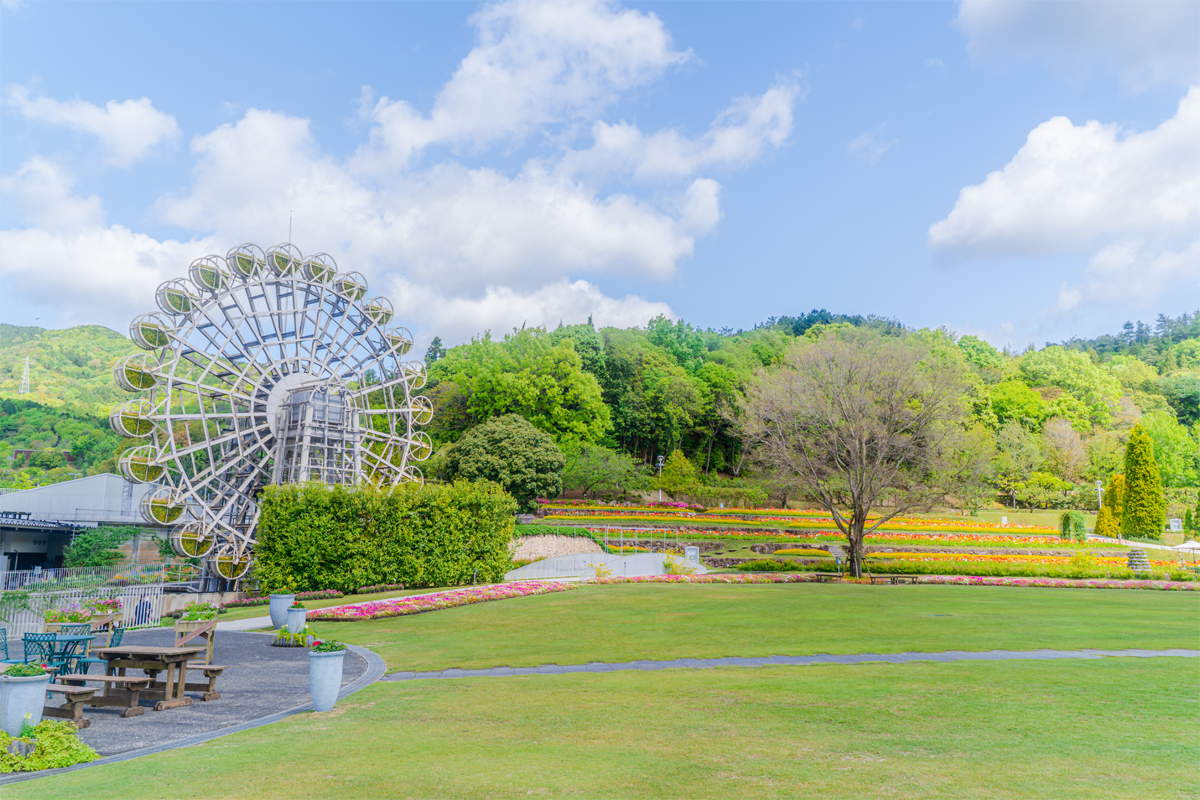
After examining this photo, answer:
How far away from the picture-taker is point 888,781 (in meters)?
5.57

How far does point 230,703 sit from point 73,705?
1.70 metres

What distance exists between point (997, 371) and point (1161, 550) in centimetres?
4420

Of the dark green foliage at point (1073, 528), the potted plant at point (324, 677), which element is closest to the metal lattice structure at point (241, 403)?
the potted plant at point (324, 677)

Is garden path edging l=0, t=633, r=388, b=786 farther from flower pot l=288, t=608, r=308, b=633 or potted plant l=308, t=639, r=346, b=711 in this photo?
flower pot l=288, t=608, r=308, b=633

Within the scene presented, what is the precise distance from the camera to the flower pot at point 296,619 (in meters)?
12.7

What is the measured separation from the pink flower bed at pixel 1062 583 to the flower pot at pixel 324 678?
83.1 feet

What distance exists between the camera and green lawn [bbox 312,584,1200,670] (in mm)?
12805

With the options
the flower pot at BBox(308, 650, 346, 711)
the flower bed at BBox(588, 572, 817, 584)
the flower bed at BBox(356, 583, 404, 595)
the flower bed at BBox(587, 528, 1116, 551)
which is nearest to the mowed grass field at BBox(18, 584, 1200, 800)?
the flower pot at BBox(308, 650, 346, 711)

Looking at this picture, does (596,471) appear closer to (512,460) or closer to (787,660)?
(512,460)

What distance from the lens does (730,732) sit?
23.6 ft

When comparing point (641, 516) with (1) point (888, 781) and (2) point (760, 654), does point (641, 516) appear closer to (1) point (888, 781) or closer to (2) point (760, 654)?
(2) point (760, 654)

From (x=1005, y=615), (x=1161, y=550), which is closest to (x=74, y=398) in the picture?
(x=1005, y=615)

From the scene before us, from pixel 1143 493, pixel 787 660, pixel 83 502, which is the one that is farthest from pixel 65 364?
pixel 1143 493

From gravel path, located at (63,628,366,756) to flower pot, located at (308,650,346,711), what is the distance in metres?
0.63
